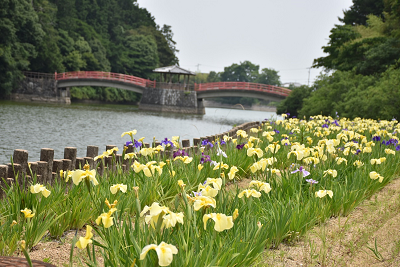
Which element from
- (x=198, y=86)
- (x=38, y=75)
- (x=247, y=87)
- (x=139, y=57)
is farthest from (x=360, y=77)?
(x=139, y=57)

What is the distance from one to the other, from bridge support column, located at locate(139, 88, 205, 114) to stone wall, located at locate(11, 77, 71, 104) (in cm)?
827

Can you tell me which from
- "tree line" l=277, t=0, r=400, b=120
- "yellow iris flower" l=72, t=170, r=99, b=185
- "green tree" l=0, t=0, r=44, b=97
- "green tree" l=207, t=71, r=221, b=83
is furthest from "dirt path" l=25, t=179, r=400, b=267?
"green tree" l=207, t=71, r=221, b=83

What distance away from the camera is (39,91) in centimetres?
3700

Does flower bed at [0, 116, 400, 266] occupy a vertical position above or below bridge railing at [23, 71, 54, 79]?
below

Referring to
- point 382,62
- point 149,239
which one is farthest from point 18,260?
point 382,62

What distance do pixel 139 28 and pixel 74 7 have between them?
12900 millimetres

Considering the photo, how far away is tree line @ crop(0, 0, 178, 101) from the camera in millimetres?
31453

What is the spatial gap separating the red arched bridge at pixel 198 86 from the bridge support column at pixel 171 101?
780mm

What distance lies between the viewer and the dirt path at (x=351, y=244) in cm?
236

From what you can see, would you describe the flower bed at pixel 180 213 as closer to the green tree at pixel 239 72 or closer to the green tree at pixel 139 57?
the green tree at pixel 139 57

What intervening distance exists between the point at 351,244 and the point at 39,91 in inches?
1516

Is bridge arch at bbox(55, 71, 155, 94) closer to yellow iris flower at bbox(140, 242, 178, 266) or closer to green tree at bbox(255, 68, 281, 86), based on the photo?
yellow iris flower at bbox(140, 242, 178, 266)

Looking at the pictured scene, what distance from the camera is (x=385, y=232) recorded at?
2.84m

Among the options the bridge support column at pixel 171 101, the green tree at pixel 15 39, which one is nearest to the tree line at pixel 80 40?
the green tree at pixel 15 39
